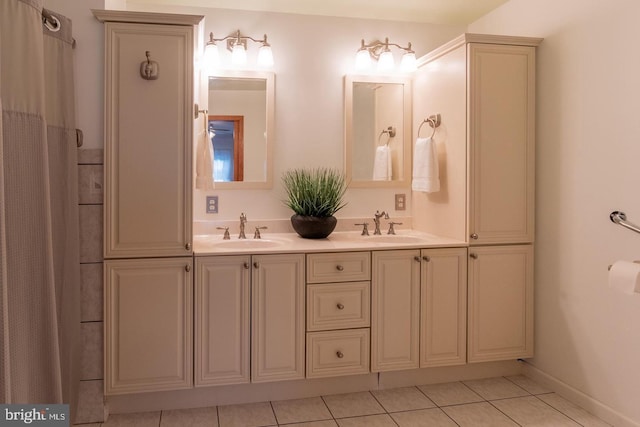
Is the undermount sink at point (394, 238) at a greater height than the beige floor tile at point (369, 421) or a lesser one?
greater

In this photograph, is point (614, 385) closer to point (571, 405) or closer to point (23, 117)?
point (571, 405)

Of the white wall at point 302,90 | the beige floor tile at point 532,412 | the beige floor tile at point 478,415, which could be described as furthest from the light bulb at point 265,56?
the beige floor tile at point 532,412

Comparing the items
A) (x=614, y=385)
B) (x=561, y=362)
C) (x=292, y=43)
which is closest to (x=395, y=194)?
(x=292, y=43)

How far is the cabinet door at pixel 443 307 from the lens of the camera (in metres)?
2.67

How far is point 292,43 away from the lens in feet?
10.2

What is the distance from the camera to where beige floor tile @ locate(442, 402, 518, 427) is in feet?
7.66

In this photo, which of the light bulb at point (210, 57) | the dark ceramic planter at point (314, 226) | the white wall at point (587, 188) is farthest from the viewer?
the light bulb at point (210, 57)

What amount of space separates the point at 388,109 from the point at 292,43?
2.41ft

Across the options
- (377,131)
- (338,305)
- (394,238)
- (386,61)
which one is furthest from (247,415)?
(386,61)

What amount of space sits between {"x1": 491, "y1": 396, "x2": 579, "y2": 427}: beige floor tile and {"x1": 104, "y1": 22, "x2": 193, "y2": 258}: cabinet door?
1753 millimetres

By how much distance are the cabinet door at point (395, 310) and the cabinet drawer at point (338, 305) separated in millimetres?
54

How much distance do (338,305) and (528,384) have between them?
3.91 ft

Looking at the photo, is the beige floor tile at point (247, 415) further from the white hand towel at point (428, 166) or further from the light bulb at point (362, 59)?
the light bulb at point (362, 59)

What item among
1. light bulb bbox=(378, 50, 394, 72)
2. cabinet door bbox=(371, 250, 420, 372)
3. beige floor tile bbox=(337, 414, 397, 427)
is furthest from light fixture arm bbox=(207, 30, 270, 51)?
beige floor tile bbox=(337, 414, 397, 427)
